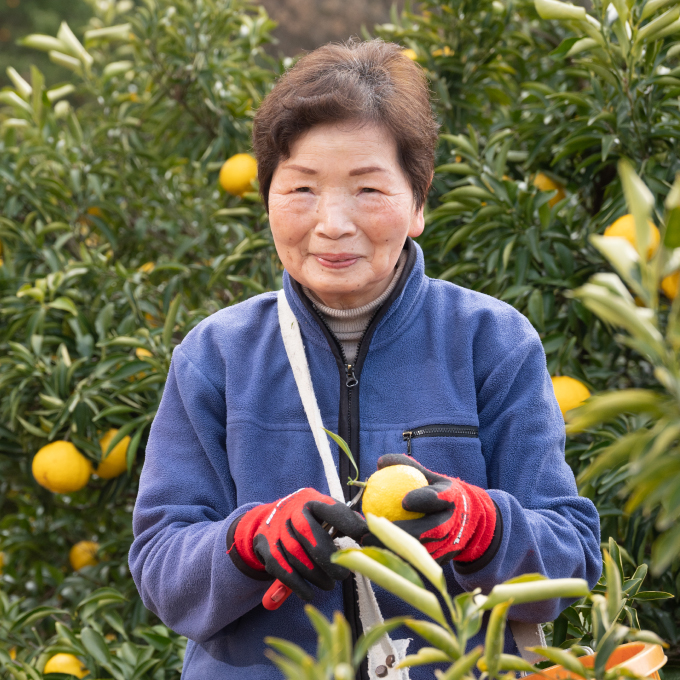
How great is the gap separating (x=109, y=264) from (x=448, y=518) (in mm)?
1871

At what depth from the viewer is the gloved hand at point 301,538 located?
39.5 inches

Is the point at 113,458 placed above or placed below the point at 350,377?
below

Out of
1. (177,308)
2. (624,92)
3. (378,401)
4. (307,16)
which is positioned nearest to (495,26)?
(624,92)

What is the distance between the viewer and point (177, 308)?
1.96 meters

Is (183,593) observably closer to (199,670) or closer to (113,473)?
(199,670)

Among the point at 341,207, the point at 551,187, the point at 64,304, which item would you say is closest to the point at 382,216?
the point at 341,207

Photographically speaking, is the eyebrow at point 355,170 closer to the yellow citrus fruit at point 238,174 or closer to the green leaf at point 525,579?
the green leaf at point 525,579

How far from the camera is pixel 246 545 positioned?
1.10 metres

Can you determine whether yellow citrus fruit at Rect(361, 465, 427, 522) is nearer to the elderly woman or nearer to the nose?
the elderly woman

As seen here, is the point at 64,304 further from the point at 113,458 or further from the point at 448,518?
the point at 448,518

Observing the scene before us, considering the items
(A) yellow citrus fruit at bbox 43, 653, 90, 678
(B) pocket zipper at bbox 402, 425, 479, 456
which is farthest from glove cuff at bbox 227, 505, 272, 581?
(A) yellow citrus fruit at bbox 43, 653, 90, 678

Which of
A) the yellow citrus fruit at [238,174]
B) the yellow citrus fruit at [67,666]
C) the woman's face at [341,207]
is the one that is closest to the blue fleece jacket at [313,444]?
the woman's face at [341,207]

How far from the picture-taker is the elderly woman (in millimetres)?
1197

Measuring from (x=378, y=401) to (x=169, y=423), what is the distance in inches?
13.6
